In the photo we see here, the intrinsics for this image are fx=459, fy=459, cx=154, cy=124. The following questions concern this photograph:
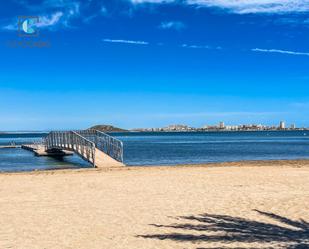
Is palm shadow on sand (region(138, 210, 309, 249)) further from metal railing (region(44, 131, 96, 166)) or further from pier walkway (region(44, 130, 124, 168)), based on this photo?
metal railing (region(44, 131, 96, 166))

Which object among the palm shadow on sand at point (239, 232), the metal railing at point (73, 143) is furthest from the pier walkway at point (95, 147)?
the palm shadow on sand at point (239, 232)

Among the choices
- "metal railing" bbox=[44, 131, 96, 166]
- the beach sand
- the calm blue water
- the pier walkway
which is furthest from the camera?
the calm blue water

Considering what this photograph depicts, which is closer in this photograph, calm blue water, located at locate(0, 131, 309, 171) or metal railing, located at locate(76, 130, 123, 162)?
metal railing, located at locate(76, 130, 123, 162)

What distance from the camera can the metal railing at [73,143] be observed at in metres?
29.3

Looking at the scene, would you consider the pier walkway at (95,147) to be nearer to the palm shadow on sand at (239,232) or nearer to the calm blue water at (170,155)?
the calm blue water at (170,155)

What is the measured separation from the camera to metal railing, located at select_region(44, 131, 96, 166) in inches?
1153

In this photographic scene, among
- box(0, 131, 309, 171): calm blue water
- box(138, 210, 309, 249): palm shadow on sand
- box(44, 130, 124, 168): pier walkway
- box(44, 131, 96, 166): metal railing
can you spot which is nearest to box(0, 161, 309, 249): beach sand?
box(138, 210, 309, 249): palm shadow on sand

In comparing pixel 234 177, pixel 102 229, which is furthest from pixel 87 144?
pixel 102 229

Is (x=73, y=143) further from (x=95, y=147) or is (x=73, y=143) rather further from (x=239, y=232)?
(x=239, y=232)

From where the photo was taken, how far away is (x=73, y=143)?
35.4 m

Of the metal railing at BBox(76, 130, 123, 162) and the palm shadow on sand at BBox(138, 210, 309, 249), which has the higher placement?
the metal railing at BBox(76, 130, 123, 162)

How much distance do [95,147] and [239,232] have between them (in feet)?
82.2

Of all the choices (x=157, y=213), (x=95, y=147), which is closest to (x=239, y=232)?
(x=157, y=213)

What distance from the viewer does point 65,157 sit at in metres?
42.5
